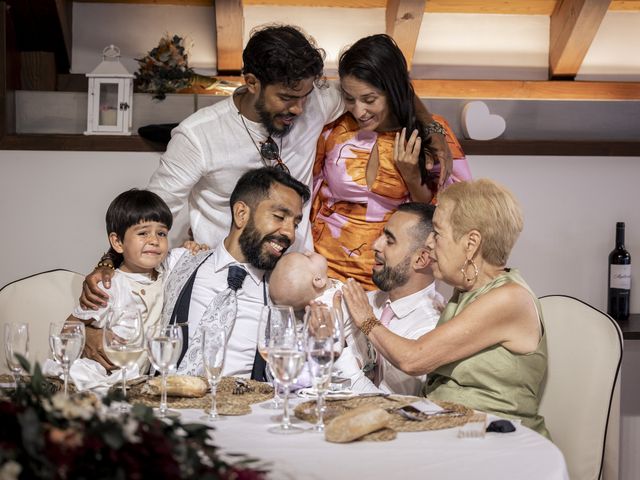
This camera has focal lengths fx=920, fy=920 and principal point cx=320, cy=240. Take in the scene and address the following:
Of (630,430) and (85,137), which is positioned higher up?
(85,137)

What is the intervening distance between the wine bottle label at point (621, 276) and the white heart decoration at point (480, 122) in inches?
28.7

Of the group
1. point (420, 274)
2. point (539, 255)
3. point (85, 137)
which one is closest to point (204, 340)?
point (420, 274)

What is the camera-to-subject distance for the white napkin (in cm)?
203

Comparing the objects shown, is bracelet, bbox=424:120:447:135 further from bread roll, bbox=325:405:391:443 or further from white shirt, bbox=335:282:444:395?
bread roll, bbox=325:405:391:443

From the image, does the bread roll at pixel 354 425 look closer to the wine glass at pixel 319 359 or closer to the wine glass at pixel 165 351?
the wine glass at pixel 319 359

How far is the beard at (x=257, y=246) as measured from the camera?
274 centimetres

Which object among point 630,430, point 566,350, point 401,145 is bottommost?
point 630,430

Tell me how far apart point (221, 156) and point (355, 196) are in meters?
0.47

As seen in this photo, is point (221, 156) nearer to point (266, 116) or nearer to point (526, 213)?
point (266, 116)

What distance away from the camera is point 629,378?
3809 mm

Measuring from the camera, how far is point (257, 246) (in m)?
2.76

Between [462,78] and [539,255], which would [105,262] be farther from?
[462,78]

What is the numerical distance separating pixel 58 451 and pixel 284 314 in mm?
942

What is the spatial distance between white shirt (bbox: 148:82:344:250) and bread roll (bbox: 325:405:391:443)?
1.49 metres
